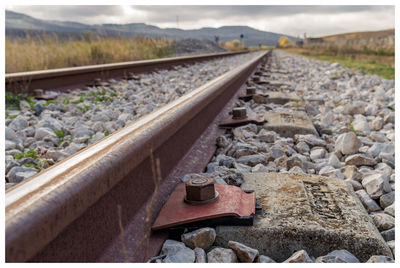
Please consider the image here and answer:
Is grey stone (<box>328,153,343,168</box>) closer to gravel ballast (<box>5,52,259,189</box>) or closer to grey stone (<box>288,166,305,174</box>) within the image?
grey stone (<box>288,166,305,174</box>)

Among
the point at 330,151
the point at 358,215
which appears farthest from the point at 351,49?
the point at 358,215

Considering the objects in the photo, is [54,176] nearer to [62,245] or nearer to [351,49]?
[62,245]

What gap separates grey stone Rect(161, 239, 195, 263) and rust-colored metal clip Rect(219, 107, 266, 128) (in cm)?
161

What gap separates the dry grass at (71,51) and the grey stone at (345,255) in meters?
6.09

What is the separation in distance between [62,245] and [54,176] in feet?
0.59

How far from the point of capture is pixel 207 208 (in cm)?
134

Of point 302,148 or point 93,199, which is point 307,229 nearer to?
point 93,199

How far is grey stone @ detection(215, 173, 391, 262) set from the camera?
1.20 meters

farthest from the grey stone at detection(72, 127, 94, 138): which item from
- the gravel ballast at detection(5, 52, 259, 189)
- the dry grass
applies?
the dry grass

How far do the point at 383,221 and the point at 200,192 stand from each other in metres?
0.74

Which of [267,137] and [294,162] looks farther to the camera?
[267,137]

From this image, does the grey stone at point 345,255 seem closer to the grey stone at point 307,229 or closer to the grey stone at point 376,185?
the grey stone at point 307,229

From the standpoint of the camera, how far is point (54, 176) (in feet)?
3.15

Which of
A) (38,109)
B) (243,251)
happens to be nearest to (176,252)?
(243,251)
